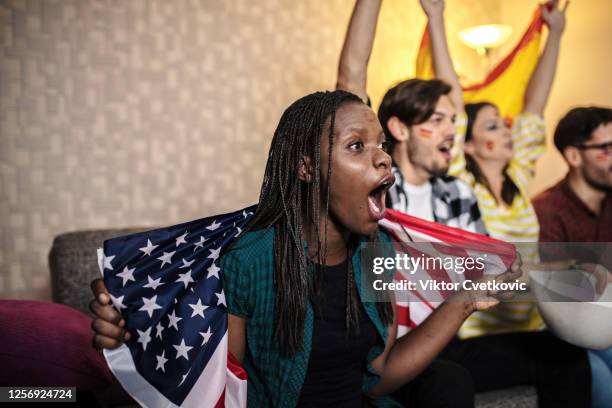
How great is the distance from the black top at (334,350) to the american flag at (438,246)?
0.76 feet

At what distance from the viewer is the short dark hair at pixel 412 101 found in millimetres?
1663

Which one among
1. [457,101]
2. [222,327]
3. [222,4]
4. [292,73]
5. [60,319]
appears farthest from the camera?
[292,73]

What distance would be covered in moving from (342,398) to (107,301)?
503 mm

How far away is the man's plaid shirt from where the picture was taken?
5.25 ft

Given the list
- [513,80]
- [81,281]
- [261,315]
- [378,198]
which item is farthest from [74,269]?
[513,80]

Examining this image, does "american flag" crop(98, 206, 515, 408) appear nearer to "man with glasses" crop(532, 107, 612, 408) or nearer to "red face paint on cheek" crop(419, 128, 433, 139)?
"red face paint on cheek" crop(419, 128, 433, 139)

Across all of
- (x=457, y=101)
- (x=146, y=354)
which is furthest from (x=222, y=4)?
(x=146, y=354)

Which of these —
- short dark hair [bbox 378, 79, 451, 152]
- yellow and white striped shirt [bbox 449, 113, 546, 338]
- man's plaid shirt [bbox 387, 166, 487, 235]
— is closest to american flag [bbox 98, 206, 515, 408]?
man's plaid shirt [bbox 387, 166, 487, 235]

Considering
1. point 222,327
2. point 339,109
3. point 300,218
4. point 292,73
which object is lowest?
point 222,327

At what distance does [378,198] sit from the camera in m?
0.96

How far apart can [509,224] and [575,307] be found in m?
0.53

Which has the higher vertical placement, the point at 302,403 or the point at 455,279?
the point at 455,279

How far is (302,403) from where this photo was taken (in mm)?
984

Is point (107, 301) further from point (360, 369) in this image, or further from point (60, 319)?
point (360, 369)
